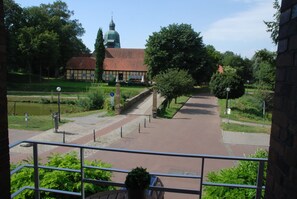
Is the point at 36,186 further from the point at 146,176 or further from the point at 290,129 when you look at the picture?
the point at 290,129

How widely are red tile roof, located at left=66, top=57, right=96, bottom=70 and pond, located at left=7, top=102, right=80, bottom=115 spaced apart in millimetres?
26333

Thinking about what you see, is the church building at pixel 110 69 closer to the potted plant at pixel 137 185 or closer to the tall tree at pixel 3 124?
the potted plant at pixel 137 185

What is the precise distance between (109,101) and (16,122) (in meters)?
8.93

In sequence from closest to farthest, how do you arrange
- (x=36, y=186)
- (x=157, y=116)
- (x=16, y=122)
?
1. (x=36, y=186)
2. (x=16, y=122)
3. (x=157, y=116)

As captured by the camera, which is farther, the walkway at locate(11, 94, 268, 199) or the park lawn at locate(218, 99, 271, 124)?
the park lawn at locate(218, 99, 271, 124)

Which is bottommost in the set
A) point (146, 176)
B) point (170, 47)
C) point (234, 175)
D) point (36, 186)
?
point (234, 175)

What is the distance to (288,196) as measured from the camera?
1880mm

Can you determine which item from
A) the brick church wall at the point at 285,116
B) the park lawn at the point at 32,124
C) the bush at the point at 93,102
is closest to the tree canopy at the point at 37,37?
the bush at the point at 93,102

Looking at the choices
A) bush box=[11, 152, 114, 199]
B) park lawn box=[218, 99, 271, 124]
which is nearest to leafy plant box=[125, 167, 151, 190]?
bush box=[11, 152, 114, 199]

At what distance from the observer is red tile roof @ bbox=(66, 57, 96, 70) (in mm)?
62594

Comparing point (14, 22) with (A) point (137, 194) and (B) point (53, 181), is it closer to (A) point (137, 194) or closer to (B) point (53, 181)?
(B) point (53, 181)

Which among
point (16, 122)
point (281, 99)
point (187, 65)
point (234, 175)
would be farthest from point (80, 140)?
point (187, 65)

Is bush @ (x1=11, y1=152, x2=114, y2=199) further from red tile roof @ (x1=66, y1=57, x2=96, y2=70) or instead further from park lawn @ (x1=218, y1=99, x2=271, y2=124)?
red tile roof @ (x1=66, y1=57, x2=96, y2=70)

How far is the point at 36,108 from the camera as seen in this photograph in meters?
34.4
